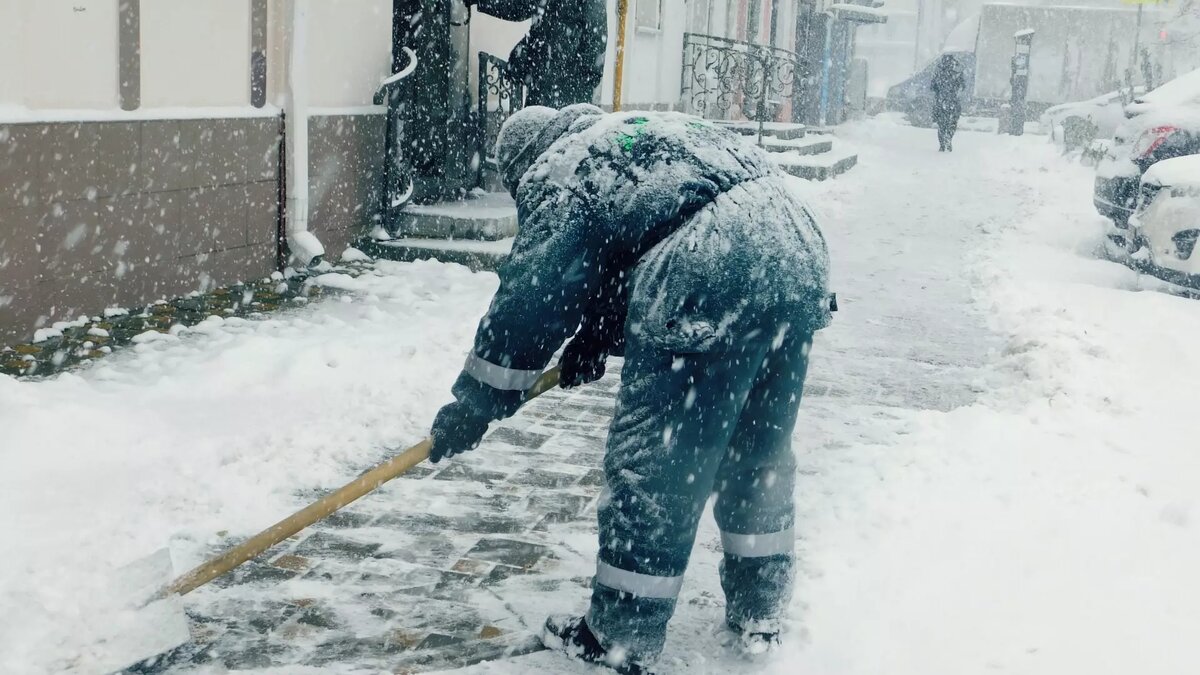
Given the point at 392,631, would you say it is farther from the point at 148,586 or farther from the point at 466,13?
the point at 466,13

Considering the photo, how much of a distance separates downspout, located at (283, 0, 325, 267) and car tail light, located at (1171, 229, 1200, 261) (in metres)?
5.66

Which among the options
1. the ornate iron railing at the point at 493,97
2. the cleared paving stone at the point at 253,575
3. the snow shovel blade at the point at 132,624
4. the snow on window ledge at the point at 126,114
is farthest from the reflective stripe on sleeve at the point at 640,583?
the ornate iron railing at the point at 493,97

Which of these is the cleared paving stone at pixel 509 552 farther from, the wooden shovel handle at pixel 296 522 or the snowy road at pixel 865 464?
the wooden shovel handle at pixel 296 522

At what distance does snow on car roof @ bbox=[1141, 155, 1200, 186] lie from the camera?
28.0 ft

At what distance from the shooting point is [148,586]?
3.26 m

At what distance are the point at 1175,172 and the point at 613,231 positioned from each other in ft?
23.2

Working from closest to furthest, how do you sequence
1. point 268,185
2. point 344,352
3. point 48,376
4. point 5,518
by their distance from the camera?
point 5,518
point 48,376
point 344,352
point 268,185

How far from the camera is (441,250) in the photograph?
891cm

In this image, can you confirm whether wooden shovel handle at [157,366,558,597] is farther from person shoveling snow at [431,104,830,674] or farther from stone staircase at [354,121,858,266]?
stone staircase at [354,121,858,266]

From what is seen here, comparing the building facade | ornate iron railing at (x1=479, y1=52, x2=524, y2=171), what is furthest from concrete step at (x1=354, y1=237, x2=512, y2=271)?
ornate iron railing at (x1=479, y1=52, x2=524, y2=171)

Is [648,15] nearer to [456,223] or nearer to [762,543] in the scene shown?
[456,223]

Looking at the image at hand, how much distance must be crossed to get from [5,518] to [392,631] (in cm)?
143

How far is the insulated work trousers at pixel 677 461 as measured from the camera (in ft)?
9.55

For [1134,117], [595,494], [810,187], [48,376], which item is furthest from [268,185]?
[810,187]
